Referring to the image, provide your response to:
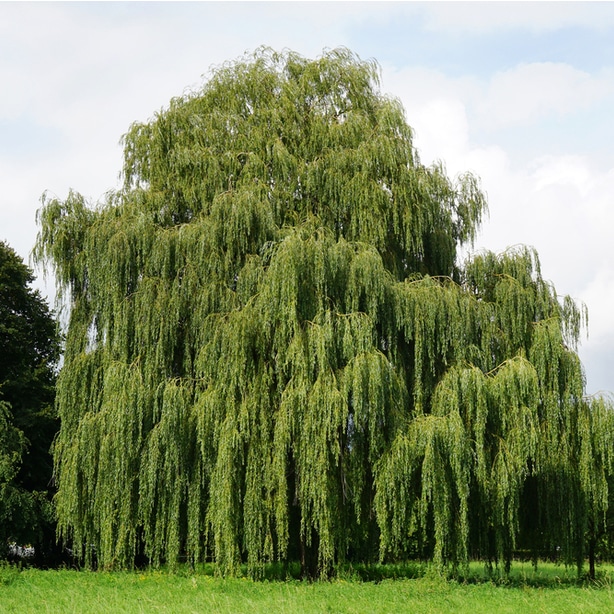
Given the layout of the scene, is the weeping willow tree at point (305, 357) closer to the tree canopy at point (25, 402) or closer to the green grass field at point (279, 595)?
the green grass field at point (279, 595)

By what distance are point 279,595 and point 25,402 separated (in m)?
12.3

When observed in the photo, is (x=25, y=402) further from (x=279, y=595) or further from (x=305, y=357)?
(x=279, y=595)

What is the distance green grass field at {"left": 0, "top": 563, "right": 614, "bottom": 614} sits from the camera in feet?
37.8

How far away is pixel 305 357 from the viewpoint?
1411 cm

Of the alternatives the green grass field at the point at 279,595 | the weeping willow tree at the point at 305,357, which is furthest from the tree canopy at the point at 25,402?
the green grass field at the point at 279,595

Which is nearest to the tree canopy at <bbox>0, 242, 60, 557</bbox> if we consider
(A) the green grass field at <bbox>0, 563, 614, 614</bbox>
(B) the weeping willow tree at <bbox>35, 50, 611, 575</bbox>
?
(B) the weeping willow tree at <bbox>35, 50, 611, 575</bbox>

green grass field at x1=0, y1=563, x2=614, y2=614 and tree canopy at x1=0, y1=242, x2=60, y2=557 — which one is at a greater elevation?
tree canopy at x1=0, y1=242, x2=60, y2=557

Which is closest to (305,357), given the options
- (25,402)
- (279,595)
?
(279,595)

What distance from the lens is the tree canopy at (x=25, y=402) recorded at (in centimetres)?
1959

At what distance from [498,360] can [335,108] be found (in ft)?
23.0

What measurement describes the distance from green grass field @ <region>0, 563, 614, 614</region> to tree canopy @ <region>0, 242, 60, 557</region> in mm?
4088

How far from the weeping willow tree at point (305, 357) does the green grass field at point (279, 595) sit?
22.5 inches

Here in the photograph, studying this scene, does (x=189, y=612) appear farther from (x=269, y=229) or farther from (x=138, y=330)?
(x=269, y=229)

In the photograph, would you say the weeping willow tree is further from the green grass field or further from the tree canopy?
the tree canopy
